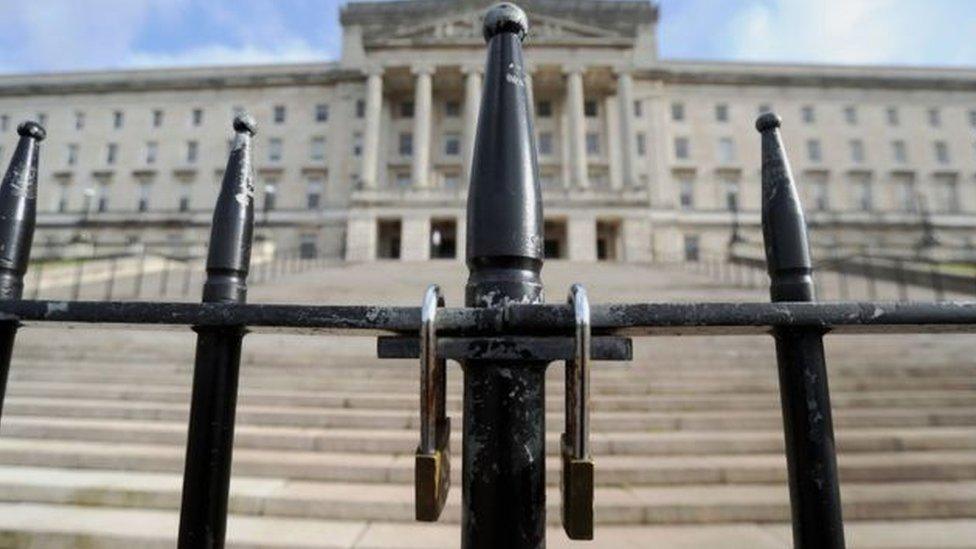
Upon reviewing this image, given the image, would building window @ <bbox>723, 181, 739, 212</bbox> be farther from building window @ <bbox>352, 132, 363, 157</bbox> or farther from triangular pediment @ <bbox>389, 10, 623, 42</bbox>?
building window @ <bbox>352, 132, 363, 157</bbox>

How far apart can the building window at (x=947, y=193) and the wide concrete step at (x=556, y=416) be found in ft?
198

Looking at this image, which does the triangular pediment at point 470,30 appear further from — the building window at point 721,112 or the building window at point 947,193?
the building window at point 947,193

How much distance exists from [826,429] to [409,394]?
5377 mm

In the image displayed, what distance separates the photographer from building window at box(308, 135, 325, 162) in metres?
51.2

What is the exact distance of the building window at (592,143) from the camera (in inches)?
1938

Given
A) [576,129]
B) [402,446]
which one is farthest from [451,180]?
[402,446]

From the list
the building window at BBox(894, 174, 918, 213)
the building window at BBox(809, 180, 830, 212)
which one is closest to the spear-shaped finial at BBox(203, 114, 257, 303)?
the building window at BBox(809, 180, 830, 212)

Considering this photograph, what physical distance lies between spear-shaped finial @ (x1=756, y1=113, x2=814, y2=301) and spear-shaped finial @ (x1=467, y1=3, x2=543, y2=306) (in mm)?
547

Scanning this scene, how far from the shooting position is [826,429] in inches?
44.4

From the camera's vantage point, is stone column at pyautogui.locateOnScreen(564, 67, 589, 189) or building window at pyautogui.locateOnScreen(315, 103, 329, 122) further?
building window at pyautogui.locateOnScreen(315, 103, 329, 122)

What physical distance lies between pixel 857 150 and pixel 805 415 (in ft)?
210

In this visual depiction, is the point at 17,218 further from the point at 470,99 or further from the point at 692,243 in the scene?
the point at 692,243

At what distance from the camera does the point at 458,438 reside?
4.84m

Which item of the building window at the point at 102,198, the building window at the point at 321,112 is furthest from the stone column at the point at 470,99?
the building window at the point at 102,198
